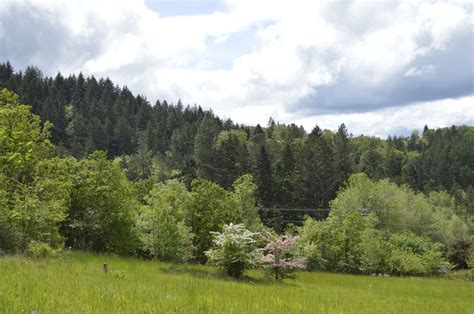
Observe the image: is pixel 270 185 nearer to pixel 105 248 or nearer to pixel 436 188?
pixel 105 248

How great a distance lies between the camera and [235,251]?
25.6 m

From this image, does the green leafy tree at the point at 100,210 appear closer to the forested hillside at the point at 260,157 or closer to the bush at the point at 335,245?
the bush at the point at 335,245

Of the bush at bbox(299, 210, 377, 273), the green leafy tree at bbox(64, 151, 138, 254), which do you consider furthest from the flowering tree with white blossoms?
the bush at bbox(299, 210, 377, 273)

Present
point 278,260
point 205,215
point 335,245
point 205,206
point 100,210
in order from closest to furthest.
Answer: point 278,260, point 100,210, point 205,215, point 205,206, point 335,245

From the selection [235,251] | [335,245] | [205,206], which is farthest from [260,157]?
[235,251]

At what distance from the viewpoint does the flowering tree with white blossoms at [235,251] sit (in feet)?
82.8

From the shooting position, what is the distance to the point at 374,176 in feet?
463

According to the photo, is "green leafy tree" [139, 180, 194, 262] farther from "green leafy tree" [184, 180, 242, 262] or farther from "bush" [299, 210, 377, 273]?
"bush" [299, 210, 377, 273]

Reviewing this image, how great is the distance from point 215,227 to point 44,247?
20.8m

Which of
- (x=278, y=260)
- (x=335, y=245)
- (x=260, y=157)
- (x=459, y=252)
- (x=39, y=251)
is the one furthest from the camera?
(x=260, y=157)

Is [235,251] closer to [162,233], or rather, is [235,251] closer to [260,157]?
[162,233]

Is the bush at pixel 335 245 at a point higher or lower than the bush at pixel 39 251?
lower

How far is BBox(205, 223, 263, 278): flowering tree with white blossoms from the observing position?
25.2 m

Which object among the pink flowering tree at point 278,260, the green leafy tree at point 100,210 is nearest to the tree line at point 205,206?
the green leafy tree at point 100,210
